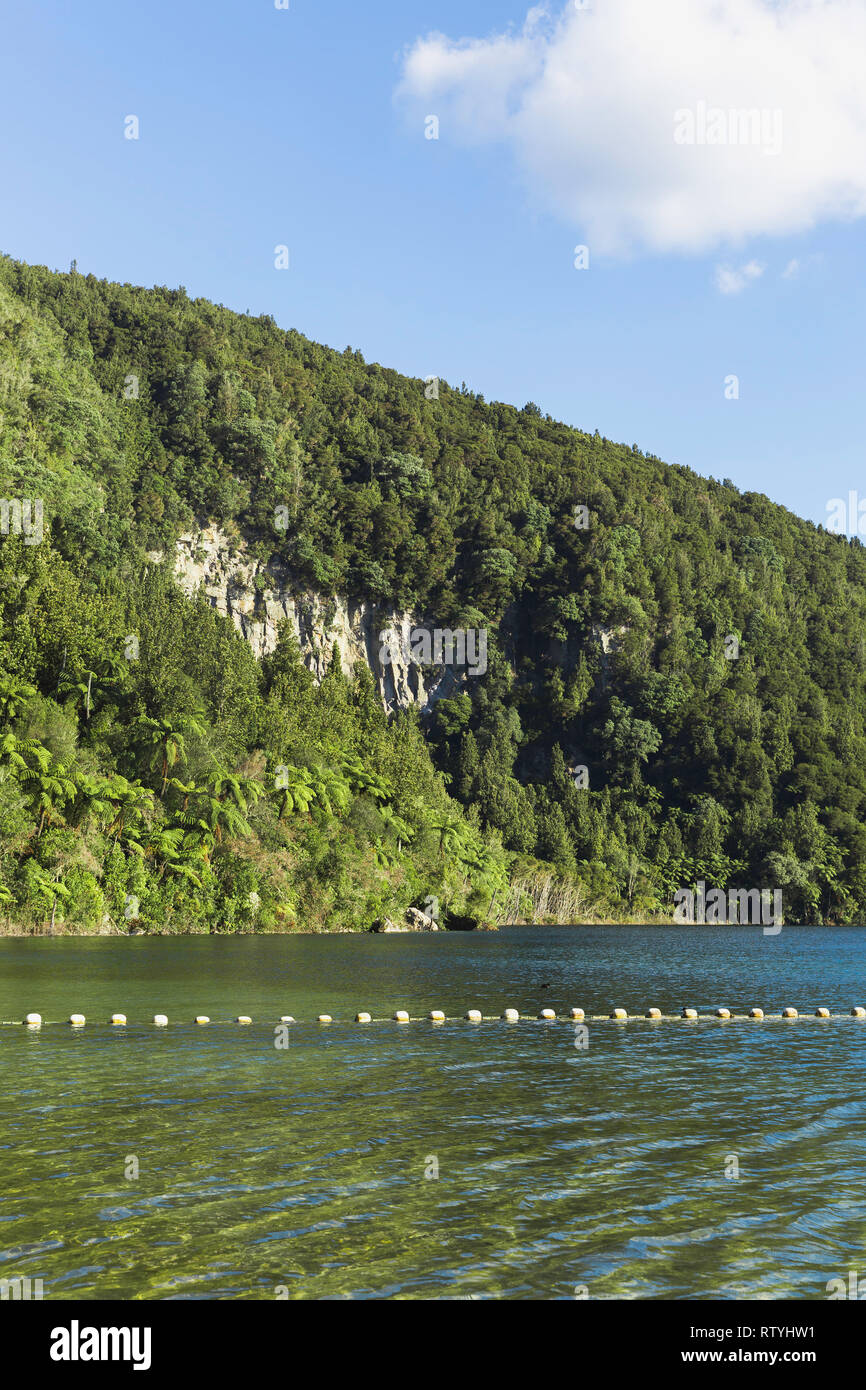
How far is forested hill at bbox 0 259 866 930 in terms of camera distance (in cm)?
6819

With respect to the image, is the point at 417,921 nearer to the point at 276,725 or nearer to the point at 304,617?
the point at 276,725

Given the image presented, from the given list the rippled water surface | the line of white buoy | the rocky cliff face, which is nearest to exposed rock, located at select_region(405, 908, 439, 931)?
the line of white buoy

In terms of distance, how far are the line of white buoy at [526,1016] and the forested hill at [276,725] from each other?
36140 mm

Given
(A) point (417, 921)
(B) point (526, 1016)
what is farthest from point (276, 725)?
(B) point (526, 1016)

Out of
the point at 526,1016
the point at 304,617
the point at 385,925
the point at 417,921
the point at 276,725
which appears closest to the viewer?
the point at 526,1016

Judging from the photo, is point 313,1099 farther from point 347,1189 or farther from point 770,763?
point 770,763

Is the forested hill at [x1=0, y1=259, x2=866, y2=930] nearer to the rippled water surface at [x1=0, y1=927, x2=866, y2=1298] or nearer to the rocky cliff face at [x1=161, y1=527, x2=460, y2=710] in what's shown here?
the rocky cliff face at [x1=161, y1=527, x2=460, y2=710]

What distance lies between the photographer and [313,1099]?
15883 millimetres

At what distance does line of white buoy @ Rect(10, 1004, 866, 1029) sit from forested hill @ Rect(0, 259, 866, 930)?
1423 inches

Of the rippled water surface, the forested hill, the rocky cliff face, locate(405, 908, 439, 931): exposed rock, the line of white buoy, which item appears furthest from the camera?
the rocky cliff face

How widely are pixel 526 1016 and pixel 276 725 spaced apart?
62.8 meters

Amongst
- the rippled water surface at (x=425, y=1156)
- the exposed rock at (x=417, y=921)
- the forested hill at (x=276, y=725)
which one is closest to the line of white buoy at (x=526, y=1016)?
the rippled water surface at (x=425, y=1156)

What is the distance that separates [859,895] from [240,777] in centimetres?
11177

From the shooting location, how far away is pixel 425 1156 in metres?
A: 12.4
